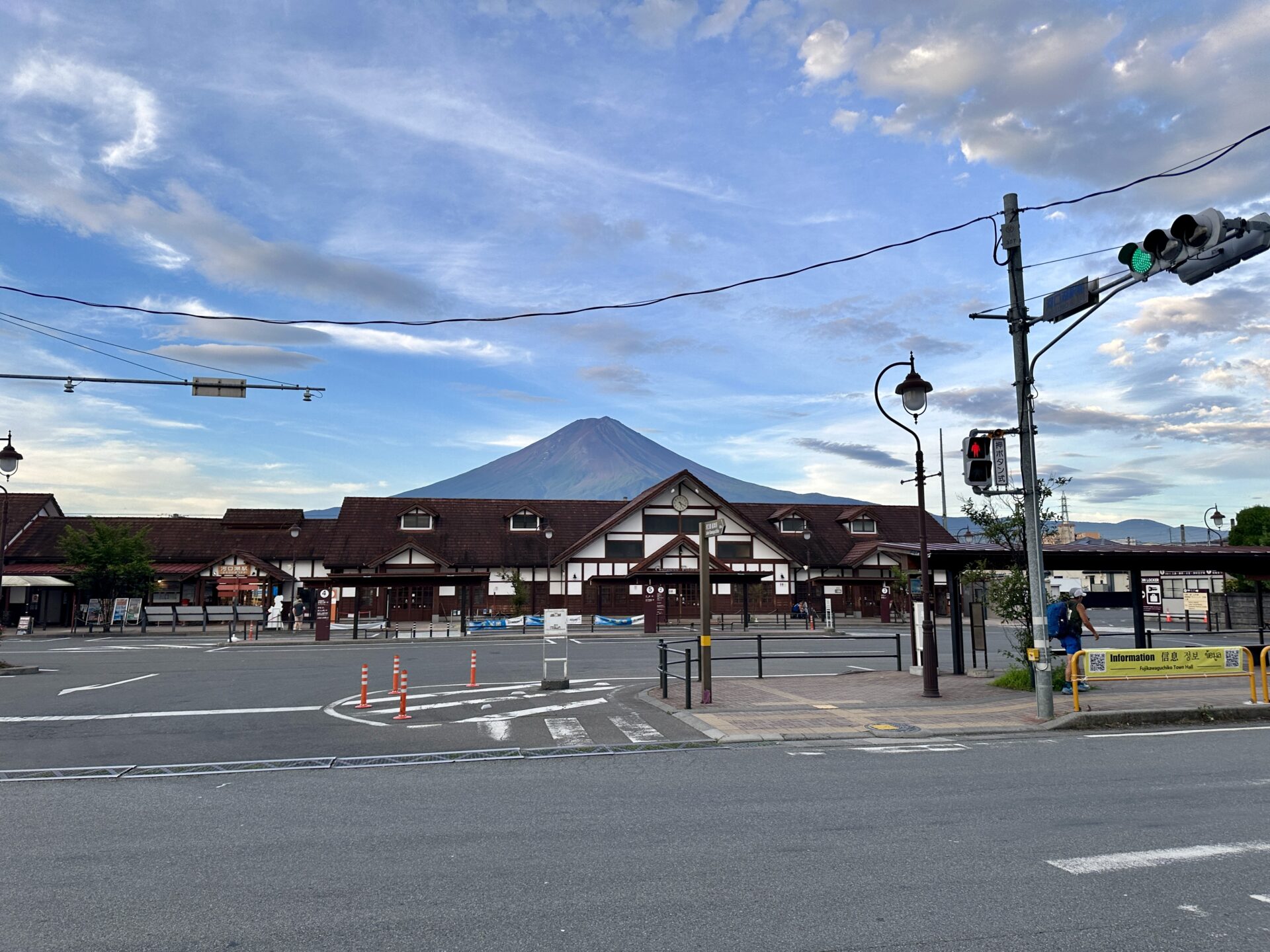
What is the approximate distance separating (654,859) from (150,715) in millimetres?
12142

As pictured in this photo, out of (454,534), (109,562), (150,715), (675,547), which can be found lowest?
(150,715)

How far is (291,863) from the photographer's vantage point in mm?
6281

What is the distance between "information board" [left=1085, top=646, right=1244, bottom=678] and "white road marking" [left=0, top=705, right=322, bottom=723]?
13.5 meters

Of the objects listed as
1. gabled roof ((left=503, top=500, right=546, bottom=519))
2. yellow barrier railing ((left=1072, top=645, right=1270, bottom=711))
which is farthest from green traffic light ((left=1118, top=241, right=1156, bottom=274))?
gabled roof ((left=503, top=500, right=546, bottom=519))

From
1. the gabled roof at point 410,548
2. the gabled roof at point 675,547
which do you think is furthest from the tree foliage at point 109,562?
the gabled roof at point 675,547

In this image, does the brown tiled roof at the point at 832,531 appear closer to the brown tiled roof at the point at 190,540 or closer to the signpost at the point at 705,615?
the brown tiled roof at the point at 190,540

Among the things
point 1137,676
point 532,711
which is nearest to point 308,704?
point 532,711

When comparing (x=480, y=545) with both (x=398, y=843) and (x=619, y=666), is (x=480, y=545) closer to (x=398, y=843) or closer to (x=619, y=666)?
(x=619, y=666)

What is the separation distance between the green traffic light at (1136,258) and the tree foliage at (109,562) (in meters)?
47.3

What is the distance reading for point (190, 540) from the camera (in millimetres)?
53406

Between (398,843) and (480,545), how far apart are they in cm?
4655

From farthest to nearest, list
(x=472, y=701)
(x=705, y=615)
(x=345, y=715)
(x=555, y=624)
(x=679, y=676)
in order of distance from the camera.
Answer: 1. (x=555, y=624)
2. (x=679, y=676)
3. (x=472, y=701)
4. (x=705, y=615)
5. (x=345, y=715)

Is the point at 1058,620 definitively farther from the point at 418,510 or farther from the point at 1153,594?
the point at 1153,594

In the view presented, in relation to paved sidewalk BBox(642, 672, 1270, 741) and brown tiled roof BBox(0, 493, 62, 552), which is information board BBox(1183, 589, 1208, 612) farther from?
brown tiled roof BBox(0, 493, 62, 552)
